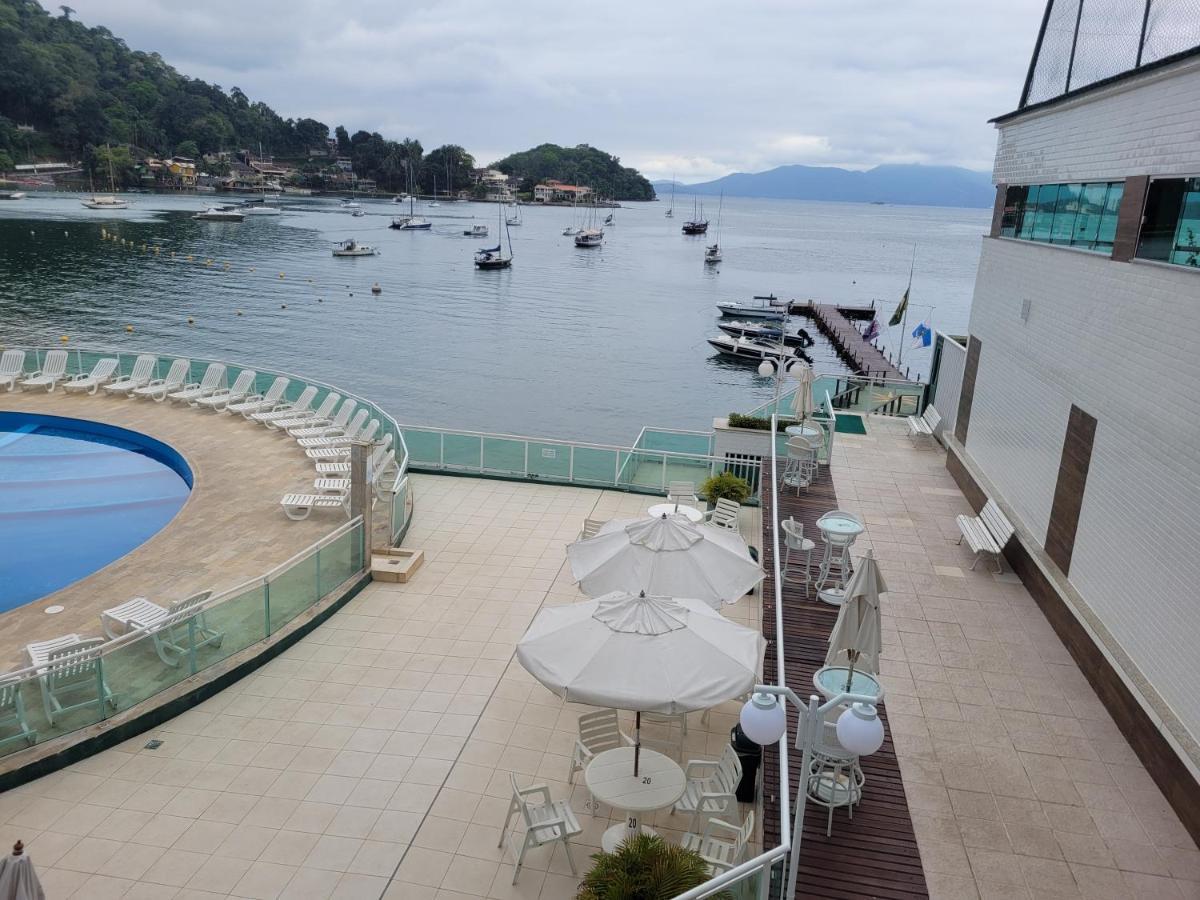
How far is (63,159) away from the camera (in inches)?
5497

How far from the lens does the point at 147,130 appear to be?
486 ft

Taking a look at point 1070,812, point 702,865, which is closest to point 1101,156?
point 1070,812

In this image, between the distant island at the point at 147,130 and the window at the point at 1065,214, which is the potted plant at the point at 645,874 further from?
the distant island at the point at 147,130

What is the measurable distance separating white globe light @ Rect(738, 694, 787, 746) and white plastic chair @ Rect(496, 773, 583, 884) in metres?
3.00

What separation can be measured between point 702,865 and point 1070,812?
3505 mm

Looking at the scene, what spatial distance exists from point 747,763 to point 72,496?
50.9ft

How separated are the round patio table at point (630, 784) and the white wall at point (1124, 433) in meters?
4.67

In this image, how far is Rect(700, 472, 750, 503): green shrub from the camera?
633 inches

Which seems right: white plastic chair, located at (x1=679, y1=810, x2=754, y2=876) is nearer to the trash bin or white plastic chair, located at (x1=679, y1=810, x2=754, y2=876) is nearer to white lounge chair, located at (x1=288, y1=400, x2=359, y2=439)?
the trash bin

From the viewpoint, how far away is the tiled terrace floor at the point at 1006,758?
6746 mm

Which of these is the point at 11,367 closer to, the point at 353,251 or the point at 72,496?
the point at 72,496

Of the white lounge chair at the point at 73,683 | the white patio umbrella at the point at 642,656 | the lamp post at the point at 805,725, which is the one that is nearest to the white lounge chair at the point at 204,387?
the white lounge chair at the point at 73,683

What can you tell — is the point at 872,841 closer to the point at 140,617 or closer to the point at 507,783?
the point at 507,783

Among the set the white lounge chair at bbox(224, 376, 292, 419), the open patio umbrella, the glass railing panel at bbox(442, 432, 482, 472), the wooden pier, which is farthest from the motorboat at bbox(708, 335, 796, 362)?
the open patio umbrella
